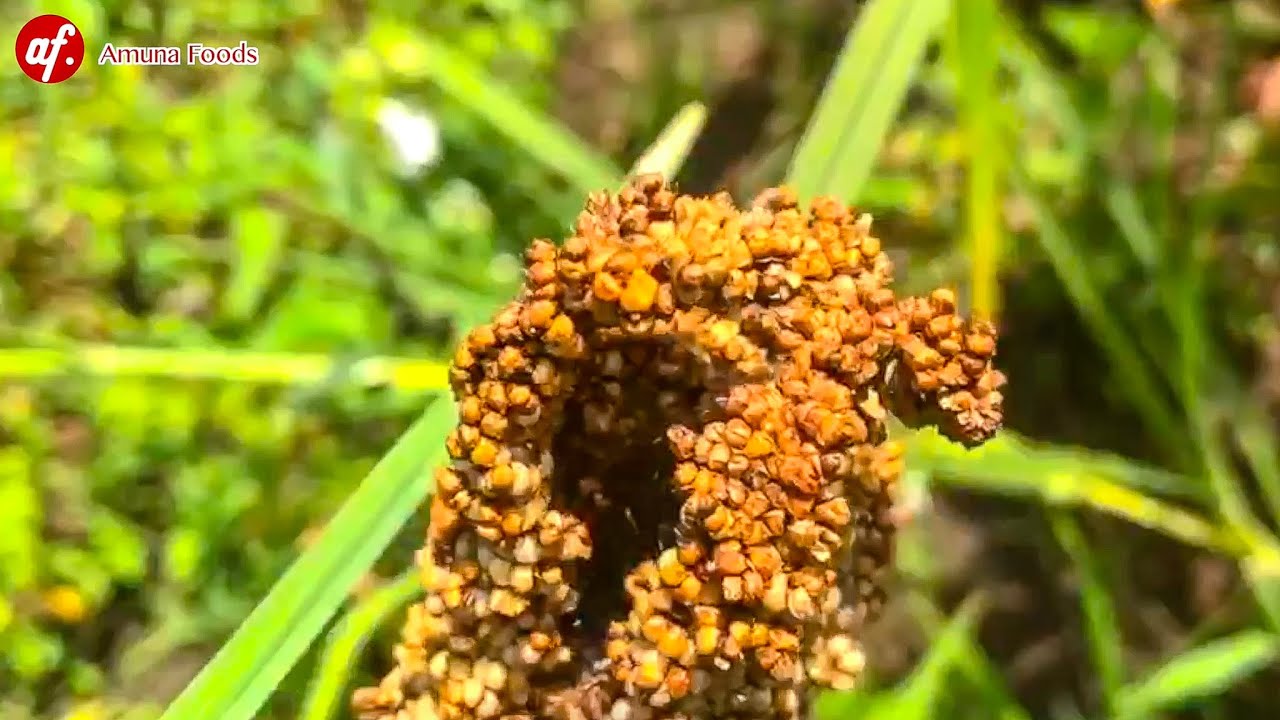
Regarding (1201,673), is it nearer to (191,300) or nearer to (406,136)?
(406,136)

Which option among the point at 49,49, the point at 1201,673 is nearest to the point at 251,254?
the point at 49,49

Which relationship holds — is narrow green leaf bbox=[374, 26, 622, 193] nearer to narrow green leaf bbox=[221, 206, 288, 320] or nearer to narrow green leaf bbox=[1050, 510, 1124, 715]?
narrow green leaf bbox=[221, 206, 288, 320]

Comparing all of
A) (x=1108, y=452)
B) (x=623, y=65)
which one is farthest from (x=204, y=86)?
(x=1108, y=452)

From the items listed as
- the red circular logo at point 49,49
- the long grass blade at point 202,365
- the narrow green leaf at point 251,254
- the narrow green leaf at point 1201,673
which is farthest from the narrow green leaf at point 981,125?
the red circular logo at point 49,49

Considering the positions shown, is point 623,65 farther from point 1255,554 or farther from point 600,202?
point 600,202

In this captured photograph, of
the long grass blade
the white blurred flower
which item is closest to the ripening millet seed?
the long grass blade

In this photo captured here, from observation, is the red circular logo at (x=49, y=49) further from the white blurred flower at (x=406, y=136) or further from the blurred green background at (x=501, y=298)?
the white blurred flower at (x=406, y=136)
